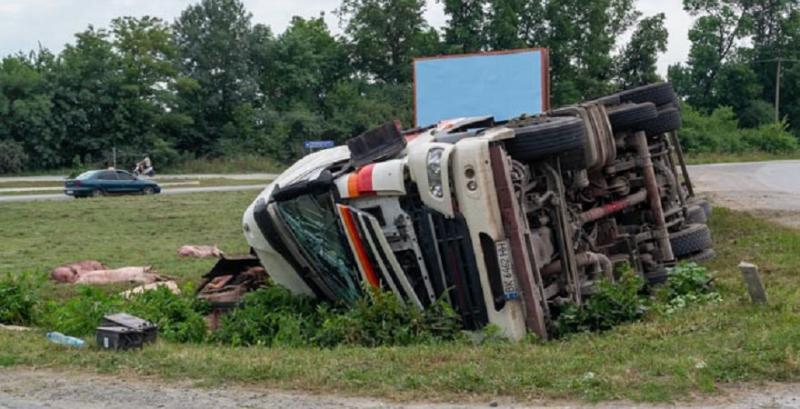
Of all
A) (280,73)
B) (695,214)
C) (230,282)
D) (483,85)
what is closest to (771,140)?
(280,73)

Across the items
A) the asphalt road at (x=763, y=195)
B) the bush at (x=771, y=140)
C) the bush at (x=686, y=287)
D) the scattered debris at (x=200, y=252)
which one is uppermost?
the scattered debris at (x=200, y=252)

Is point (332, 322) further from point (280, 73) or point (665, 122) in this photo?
point (280, 73)

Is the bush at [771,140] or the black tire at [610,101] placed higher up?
the black tire at [610,101]

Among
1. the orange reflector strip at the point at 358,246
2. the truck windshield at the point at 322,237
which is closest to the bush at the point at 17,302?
the truck windshield at the point at 322,237

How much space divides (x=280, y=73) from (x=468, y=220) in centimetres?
6242

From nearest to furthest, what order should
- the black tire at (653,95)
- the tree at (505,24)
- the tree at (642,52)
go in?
1. the black tire at (653,95)
2. the tree at (505,24)
3. the tree at (642,52)

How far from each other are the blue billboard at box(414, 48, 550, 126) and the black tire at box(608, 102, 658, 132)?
34.7ft

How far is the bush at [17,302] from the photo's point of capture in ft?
28.9

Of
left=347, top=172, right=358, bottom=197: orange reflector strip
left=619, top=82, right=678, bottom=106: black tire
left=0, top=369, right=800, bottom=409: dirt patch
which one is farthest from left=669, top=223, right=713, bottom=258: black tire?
left=0, top=369, right=800, bottom=409: dirt patch

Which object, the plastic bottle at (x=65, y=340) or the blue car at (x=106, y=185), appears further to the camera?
the blue car at (x=106, y=185)

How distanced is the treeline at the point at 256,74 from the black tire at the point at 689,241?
4930 cm

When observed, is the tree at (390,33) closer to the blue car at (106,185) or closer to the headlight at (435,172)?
the blue car at (106,185)

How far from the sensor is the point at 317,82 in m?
68.0

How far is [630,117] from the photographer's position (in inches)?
359
